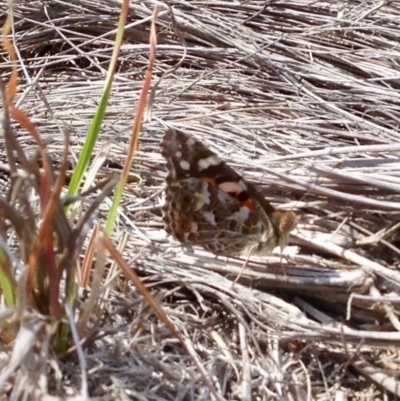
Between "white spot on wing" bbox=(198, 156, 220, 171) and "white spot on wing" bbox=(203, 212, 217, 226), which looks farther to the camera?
"white spot on wing" bbox=(203, 212, 217, 226)

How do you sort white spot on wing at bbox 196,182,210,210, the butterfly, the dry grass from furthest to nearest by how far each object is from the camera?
white spot on wing at bbox 196,182,210,210 < the butterfly < the dry grass

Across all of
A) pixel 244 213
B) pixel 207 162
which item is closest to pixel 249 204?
pixel 244 213

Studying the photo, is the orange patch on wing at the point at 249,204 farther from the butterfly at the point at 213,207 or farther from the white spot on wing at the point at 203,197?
the white spot on wing at the point at 203,197

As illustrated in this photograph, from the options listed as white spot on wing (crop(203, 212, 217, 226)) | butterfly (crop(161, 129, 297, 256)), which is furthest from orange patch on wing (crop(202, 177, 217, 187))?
white spot on wing (crop(203, 212, 217, 226))

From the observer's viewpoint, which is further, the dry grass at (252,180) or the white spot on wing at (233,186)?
the white spot on wing at (233,186)

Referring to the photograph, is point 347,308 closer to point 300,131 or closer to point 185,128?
point 300,131

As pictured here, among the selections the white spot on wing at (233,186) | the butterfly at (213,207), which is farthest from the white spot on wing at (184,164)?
the white spot on wing at (233,186)

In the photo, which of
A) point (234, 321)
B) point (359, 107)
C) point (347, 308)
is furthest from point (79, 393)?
point (359, 107)

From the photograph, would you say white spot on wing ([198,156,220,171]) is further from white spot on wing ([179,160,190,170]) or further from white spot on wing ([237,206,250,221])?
white spot on wing ([237,206,250,221])
